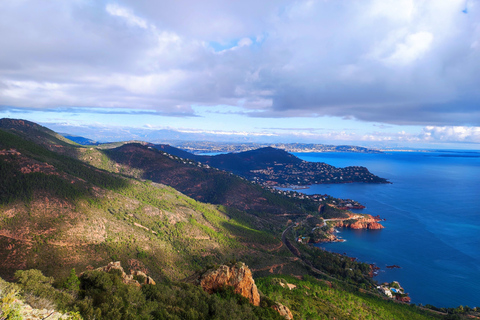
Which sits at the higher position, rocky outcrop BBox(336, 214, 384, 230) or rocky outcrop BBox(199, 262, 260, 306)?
rocky outcrop BBox(199, 262, 260, 306)

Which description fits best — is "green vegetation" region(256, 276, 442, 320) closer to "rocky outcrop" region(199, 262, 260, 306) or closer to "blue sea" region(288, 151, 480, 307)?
"rocky outcrop" region(199, 262, 260, 306)

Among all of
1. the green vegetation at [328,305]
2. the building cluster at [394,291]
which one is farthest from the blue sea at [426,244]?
the green vegetation at [328,305]

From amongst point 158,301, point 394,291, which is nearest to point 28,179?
point 158,301

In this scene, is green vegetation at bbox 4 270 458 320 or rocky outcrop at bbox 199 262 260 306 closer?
green vegetation at bbox 4 270 458 320

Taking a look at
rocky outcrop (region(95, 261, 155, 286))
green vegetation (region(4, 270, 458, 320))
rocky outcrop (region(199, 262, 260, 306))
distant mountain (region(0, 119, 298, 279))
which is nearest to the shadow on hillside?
distant mountain (region(0, 119, 298, 279))

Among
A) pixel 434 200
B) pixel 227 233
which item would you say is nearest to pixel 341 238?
pixel 227 233

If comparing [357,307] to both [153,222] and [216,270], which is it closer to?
[216,270]

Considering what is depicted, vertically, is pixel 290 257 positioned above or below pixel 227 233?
below

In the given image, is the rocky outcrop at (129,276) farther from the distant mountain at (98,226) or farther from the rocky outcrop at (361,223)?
the rocky outcrop at (361,223)

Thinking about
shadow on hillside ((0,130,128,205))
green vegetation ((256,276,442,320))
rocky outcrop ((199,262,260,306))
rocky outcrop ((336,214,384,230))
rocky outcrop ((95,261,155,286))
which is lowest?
rocky outcrop ((336,214,384,230))

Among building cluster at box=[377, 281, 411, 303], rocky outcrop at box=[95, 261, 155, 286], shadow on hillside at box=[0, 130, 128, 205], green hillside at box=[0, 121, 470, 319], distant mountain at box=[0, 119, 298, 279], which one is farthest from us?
building cluster at box=[377, 281, 411, 303]
